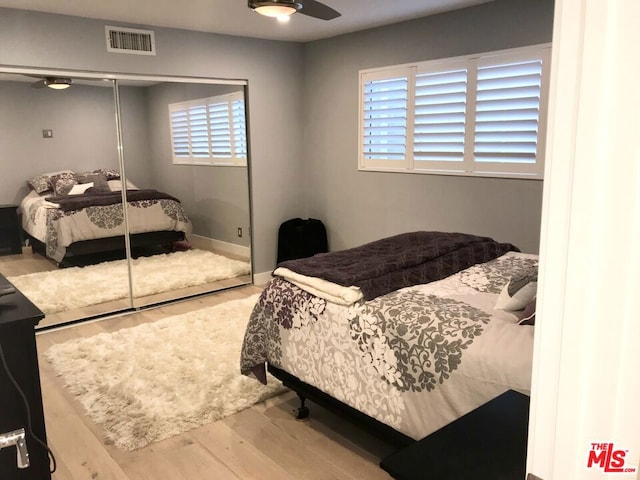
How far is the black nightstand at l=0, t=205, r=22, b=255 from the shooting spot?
12.5 ft

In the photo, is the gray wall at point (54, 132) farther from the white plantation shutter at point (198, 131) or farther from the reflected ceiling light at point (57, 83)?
the white plantation shutter at point (198, 131)

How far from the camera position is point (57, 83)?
3.88 meters

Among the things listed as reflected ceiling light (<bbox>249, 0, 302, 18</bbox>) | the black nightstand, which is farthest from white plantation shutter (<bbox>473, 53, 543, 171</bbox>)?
the black nightstand

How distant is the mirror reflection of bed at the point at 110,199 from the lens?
3.90 metres

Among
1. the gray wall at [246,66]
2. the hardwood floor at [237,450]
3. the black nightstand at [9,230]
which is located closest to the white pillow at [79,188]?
the black nightstand at [9,230]

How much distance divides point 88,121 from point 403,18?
2.69 metres

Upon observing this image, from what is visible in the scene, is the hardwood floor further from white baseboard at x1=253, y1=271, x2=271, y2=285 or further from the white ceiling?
the white ceiling

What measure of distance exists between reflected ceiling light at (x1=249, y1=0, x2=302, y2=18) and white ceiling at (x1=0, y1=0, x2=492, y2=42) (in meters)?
1.17

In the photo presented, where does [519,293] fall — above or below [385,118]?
below

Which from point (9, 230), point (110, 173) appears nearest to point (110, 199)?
point (110, 173)

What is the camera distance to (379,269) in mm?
2545

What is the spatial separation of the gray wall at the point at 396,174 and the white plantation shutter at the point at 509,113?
0.54ft

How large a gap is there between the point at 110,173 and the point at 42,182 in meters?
0.52

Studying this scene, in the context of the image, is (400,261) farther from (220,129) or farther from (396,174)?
(220,129)
